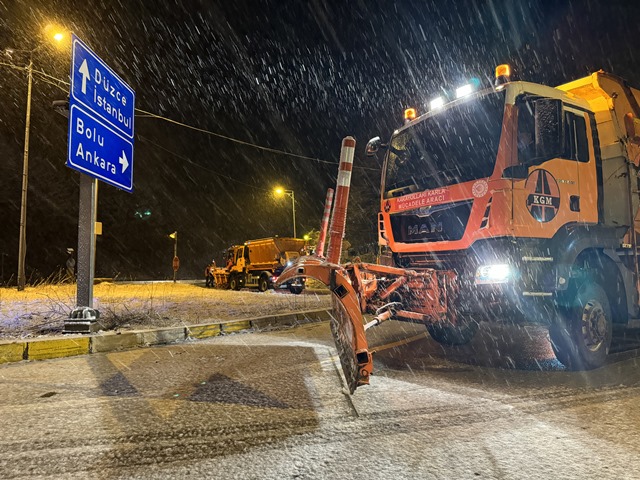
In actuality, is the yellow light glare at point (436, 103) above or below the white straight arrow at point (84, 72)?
below

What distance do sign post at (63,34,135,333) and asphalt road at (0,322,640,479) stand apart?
1740 mm

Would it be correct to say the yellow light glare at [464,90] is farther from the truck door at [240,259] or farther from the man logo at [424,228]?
the truck door at [240,259]

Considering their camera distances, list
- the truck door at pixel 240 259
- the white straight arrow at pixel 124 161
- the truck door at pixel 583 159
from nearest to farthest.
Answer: the truck door at pixel 583 159 < the white straight arrow at pixel 124 161 < the truck door at pixel 240 259

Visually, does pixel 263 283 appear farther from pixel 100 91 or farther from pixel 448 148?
pixel 448 148

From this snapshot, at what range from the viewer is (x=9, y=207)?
45.3 m

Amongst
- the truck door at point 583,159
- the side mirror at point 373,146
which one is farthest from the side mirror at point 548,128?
the side mirror at point 373,146

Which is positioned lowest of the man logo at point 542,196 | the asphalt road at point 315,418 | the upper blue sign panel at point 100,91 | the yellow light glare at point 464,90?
the asphalt road at point 315,418

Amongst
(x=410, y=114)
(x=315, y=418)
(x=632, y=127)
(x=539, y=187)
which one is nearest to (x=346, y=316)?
(x=315, y=418)

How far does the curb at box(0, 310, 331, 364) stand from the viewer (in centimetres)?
594

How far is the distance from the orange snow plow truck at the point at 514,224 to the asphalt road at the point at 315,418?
0.56 m

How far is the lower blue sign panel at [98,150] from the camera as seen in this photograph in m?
6.63

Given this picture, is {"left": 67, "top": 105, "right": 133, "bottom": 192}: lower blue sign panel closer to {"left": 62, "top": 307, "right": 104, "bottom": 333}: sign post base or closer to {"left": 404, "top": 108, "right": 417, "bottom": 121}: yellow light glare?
{"left": 62, "top": 307, "right": 104, "bottom": 333}: sign post base

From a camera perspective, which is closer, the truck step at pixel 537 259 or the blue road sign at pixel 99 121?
the truck step at pixel 537 259

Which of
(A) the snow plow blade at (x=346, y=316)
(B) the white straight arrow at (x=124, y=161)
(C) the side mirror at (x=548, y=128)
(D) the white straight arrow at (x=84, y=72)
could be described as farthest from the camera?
(B) the white straight arrow at (x=124, y=161)
